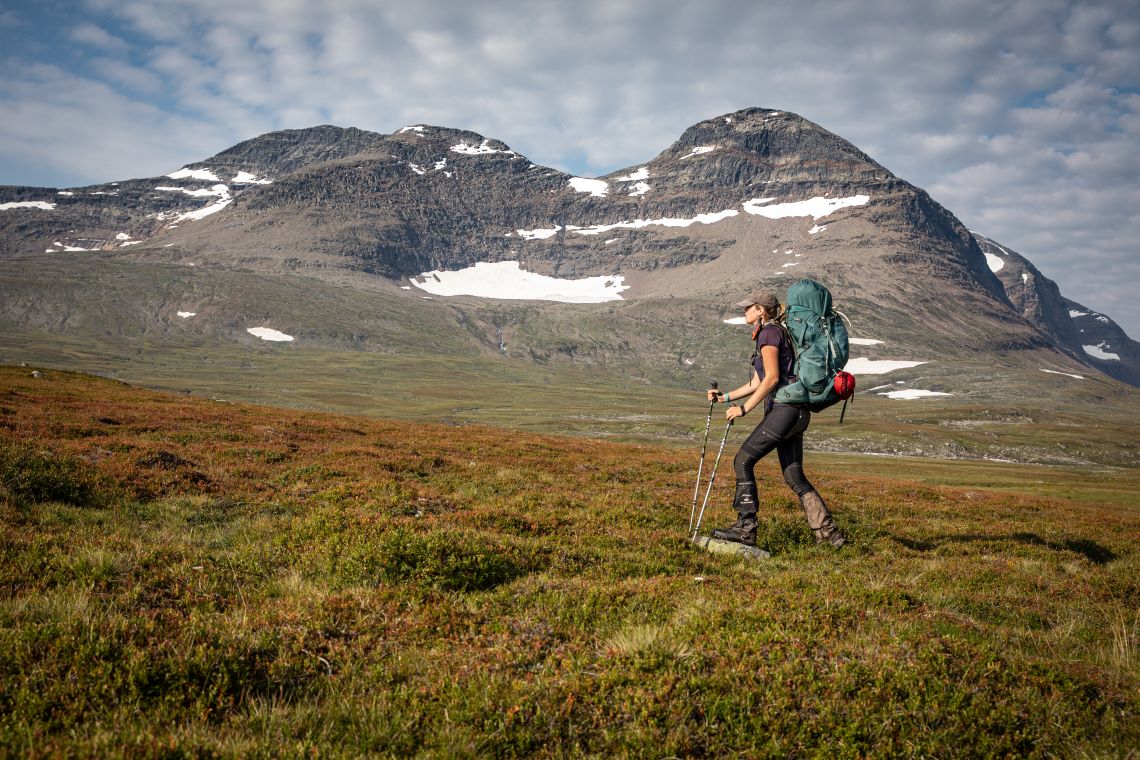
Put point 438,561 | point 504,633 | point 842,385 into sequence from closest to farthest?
point 504,633 → point 438,561 → point 842,385

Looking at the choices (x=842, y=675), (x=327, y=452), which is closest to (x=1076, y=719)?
(x=842, y=675)

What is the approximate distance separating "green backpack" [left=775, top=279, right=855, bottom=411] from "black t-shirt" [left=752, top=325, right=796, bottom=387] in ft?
0.41

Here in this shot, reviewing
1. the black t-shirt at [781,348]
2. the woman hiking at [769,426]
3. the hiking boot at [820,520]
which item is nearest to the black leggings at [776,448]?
the woman hiking at [769,426]

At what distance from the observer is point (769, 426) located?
36.7 ft

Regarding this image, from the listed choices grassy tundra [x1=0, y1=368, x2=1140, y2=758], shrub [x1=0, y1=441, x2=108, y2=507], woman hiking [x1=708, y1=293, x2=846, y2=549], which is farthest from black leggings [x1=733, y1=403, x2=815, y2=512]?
shrub [x1=0, y1=441, x2=108, y2=507]

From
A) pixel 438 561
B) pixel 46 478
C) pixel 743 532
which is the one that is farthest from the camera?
pixel 743 532

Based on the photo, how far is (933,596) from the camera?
29.0 feet

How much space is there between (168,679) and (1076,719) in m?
7.78

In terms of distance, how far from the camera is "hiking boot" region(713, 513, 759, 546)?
11.5 meters

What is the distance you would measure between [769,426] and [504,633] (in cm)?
691

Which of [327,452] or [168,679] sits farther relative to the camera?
[327,452]

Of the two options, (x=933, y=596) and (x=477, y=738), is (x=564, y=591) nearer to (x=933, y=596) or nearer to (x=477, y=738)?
(x=477, y=738)

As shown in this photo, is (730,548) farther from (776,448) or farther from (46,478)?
(46,478)

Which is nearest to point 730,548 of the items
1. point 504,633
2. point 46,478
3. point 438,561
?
point 438,561
